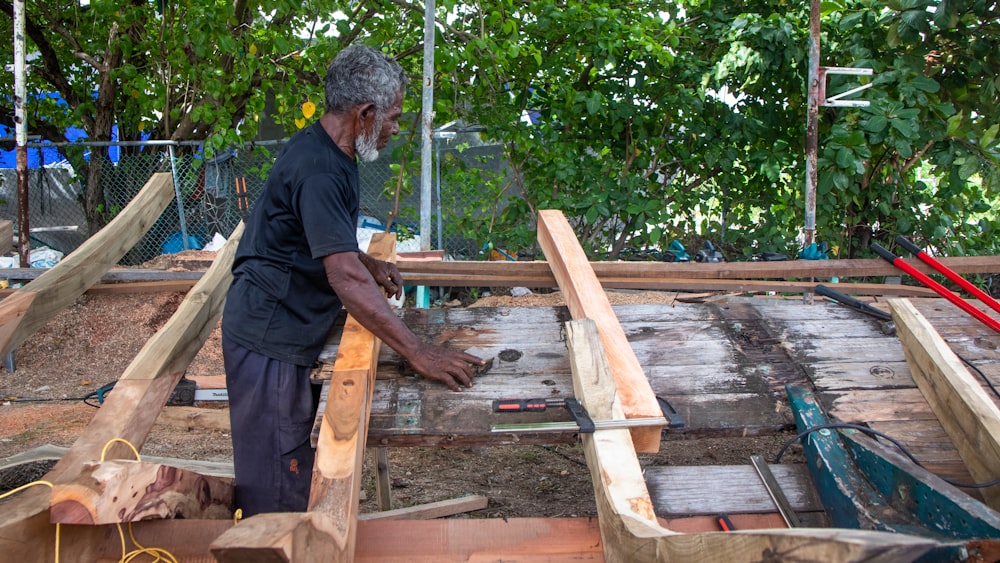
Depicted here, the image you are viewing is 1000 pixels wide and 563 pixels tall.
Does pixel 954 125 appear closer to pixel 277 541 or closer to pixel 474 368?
pixel 474 368

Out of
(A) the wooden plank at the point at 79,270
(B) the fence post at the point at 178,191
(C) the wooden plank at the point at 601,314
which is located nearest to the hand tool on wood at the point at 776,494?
(C) the wooden plank at the point at 601,314

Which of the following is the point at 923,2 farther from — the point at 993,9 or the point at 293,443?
the point at 293,443

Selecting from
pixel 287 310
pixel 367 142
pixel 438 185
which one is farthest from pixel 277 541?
pixel 438 185

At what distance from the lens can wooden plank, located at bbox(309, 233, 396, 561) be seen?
164cm

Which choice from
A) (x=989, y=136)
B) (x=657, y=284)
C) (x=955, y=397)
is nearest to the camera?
(x=955, y=397)

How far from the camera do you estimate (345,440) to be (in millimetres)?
1852

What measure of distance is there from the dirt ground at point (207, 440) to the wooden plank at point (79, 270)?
59cm

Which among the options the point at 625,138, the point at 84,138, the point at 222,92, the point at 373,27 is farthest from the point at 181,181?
the point at 625,138

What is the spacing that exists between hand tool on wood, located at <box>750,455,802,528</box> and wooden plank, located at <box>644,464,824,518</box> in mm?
15

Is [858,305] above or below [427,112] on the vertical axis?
below

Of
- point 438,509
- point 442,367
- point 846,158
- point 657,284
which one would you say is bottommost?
point 438,509

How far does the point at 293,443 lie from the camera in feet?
8.15

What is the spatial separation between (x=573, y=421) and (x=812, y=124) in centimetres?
524

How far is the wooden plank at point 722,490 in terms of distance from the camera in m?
2.21
